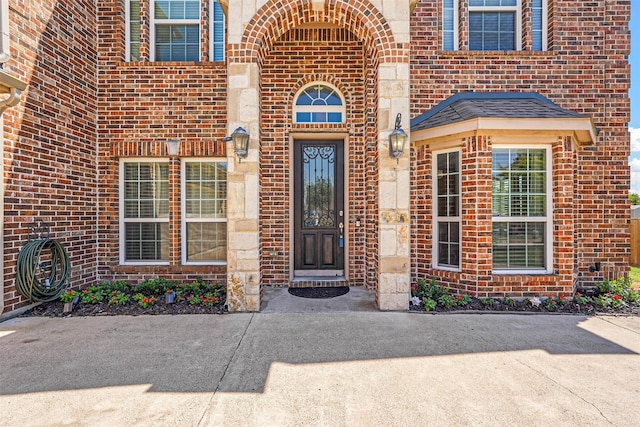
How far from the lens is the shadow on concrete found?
2.59 m

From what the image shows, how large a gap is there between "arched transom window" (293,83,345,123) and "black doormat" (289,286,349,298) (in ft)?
9.34

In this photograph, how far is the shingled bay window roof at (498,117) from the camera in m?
4.23

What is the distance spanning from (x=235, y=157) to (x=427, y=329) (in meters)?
3.16

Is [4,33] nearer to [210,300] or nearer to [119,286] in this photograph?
[119,286]

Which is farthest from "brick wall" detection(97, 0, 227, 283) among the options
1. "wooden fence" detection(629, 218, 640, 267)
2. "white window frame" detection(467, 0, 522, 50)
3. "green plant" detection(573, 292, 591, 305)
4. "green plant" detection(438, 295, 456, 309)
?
"wooden fence" detection(629, 218, 640, 267)

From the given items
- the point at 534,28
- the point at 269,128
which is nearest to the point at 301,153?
the point at 269,128

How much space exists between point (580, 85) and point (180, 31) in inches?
274

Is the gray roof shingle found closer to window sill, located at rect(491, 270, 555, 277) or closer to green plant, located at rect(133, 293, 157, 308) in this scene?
window sill, located at rect(491, 270, 555, 277)

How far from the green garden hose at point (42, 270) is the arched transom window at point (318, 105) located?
160 inches

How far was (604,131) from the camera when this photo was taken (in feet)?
17.0

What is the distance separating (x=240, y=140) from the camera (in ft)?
12.9

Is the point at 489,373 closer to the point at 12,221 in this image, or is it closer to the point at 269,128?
the point at 269,128

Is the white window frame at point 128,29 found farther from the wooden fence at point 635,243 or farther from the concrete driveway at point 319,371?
the wooden fence at point 635,243

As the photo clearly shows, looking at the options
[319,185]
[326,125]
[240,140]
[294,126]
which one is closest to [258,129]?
[240,140]
